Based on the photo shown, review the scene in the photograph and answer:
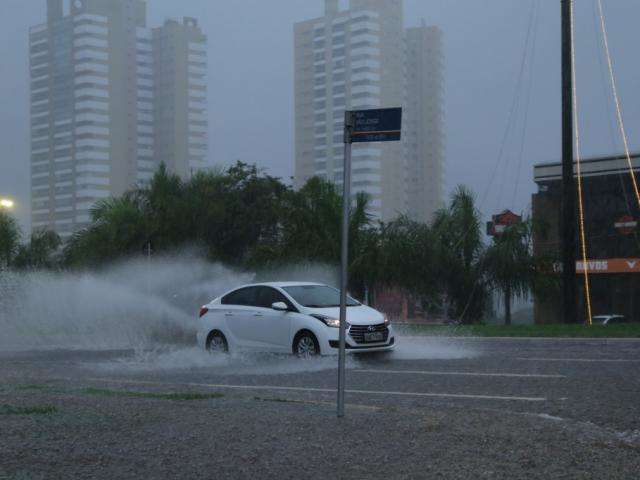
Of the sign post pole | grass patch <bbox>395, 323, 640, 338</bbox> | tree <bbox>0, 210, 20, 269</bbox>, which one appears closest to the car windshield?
grass patch <bbox>395, 323, 640, 338</bbox>

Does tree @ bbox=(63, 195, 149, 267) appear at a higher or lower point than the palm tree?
higher

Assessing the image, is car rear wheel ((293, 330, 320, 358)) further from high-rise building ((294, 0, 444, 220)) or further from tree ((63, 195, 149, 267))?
high-rise building ((294, 0, 444, 220))

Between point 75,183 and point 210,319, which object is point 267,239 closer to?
point 210,319

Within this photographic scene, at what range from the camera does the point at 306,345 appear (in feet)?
55.5

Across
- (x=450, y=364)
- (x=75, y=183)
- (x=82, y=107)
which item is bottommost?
(x=450, y=364)

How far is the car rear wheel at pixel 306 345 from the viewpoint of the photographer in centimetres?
1672

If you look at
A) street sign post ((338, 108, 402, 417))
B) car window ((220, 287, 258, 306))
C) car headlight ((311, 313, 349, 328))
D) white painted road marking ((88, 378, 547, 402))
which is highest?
street sign post ((338, 108, 402, 417))

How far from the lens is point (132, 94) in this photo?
174 m

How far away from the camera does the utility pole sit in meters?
27.6

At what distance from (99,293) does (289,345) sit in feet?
65.3

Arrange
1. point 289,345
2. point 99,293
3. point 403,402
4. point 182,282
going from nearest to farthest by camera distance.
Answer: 1. point 403,402
2. point 289,345
3. point 99,293
4. point 182,282

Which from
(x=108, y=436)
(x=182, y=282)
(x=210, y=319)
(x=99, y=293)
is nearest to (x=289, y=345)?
(x=210, y=319)

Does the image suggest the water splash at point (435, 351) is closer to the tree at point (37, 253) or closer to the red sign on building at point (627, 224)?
the red sign on building at point (627, 224)

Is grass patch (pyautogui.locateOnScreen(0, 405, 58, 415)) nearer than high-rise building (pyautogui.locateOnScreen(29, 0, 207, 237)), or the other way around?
grass patch (pyautogui.locateOnScreen(0, 405, 58, 415))
